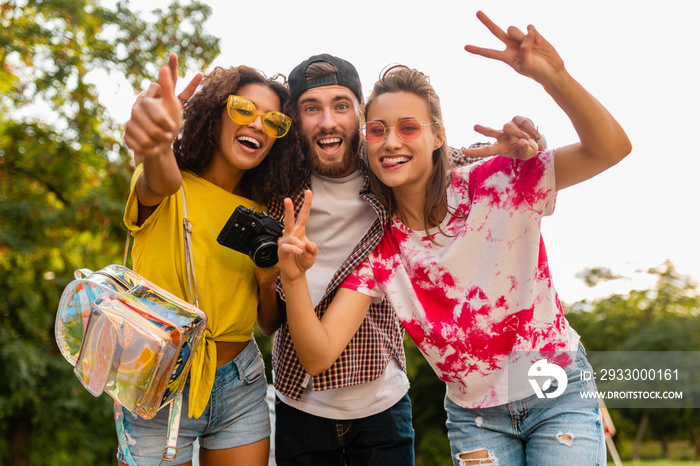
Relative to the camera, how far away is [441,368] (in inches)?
83.0

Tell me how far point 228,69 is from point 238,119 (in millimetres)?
326

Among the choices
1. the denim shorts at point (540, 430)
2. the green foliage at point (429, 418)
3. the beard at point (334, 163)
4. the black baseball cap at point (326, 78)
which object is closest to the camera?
the denim shorts at point (540, 430)

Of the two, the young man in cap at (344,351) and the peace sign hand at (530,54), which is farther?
the young man in cap at (344,351)

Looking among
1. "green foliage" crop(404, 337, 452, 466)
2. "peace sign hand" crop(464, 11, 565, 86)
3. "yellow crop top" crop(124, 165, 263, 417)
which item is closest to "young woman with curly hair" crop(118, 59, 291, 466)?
"yellow crop top" crop(124, 165, 263, 417)

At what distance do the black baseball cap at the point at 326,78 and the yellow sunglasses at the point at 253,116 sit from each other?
303 mm

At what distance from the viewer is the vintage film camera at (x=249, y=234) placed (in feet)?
6.61

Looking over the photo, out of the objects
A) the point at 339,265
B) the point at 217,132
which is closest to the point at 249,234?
the point at 339,265

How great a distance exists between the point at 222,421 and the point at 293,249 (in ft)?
2.77

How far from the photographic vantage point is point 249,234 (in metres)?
2.03

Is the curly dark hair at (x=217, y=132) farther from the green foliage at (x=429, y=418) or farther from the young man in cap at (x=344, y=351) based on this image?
the green foliage at (x=429, y=418)

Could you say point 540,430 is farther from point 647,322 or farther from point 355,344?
point 647,322

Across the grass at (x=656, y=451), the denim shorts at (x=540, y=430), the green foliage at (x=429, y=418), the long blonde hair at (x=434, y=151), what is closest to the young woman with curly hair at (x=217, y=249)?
the long blonde hair at (x=434, y=151)

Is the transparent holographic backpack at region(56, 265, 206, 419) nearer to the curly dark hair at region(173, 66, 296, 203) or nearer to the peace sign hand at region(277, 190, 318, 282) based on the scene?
the peace sign hand at region(277, 190, 318, 282)

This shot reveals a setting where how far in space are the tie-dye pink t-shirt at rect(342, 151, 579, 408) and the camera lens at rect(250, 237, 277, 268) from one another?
19.6 inches
